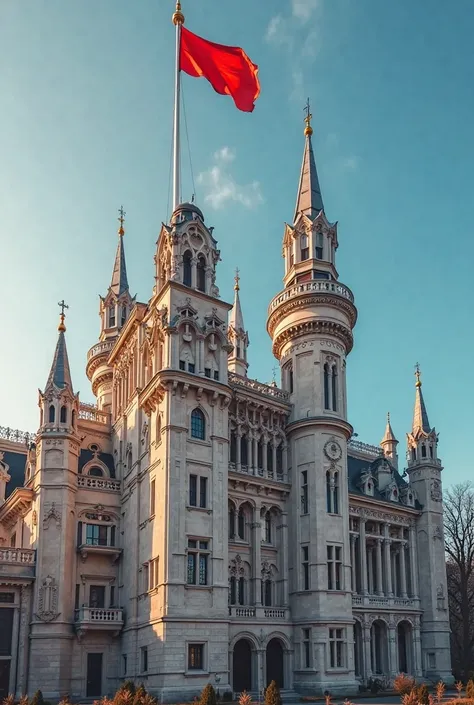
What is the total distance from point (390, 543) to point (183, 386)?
33.4 metres

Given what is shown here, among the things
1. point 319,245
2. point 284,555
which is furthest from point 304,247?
point 284,555

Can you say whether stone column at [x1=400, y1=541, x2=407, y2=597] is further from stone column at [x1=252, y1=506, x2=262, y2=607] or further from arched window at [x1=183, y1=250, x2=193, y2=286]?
arched window at [x1=183, y1=250, x2=193, y2=286]

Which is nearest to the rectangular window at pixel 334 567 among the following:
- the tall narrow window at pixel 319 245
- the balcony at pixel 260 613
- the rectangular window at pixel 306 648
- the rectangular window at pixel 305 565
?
the rectangular window at pixel 305 565

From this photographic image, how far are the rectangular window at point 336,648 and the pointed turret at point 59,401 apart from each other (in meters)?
26.2

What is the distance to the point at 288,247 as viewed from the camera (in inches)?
2918

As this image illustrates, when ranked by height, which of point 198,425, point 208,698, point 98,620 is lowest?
point 208,698

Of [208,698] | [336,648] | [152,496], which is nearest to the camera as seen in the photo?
[208,698]

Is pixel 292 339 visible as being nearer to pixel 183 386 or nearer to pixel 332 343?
pixel 332 343

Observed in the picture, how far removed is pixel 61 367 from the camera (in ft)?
209

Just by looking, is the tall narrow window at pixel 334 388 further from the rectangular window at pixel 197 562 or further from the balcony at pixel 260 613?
the rectangular window at pixel 197 562

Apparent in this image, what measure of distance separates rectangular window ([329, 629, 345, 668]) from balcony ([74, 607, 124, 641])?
16184mm

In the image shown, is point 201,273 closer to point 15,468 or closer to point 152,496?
point 152,496

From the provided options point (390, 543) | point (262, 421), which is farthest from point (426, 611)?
point (262, 421)

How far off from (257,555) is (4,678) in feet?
66.9
